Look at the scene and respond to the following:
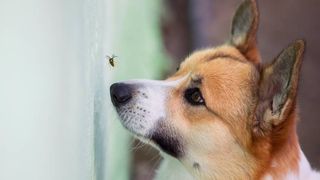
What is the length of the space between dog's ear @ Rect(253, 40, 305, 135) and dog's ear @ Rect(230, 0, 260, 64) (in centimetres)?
20

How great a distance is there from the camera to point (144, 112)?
144 cm

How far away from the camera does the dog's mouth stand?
144 cm

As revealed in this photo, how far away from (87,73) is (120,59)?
0.13 meters

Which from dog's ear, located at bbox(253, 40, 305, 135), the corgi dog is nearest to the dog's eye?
the corgi dog

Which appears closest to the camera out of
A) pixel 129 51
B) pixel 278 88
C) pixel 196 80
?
pixel 278 88

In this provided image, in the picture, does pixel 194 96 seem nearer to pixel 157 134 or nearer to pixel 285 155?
pixel 157 134

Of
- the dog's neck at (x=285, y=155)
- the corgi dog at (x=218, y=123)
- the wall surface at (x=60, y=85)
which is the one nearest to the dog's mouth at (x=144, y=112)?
the corgi dog at (x=218, y=123)

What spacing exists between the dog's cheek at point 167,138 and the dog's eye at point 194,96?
84mm

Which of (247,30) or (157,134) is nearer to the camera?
(157,134)

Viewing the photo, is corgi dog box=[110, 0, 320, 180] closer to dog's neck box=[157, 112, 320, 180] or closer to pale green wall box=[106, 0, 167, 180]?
dog's neck box=[157, 112, 320, 180]

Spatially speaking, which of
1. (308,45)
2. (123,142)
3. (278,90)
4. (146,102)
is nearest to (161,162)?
(123,142)

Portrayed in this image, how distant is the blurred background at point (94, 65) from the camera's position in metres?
1.39

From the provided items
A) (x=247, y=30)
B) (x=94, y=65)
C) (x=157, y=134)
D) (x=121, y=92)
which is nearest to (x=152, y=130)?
(x=157, y=134)

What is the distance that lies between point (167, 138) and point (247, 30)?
405 mm
